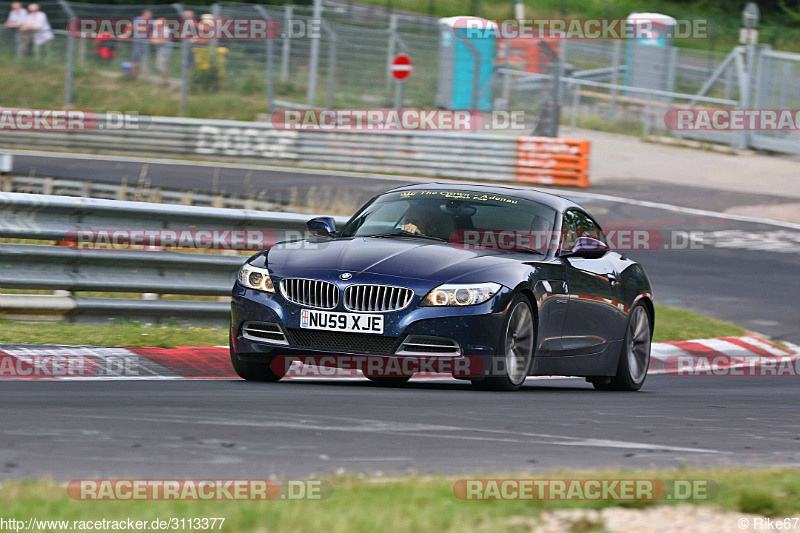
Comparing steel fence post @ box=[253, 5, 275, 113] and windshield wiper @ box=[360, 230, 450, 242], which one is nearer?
windshield wiper @ box=[360, 230, 450, 242]

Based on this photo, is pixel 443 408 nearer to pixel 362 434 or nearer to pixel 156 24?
pixel 362 434

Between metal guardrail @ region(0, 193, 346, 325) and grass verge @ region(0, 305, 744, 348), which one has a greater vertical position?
metal guardrail @ region(0, 193, 346, 325)

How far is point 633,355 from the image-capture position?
10.4 meters

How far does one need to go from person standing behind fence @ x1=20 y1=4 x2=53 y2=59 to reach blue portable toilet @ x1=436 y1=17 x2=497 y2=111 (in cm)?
934

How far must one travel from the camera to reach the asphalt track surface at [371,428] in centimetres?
516

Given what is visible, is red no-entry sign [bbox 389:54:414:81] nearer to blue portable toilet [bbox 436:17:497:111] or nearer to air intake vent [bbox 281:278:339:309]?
blue portable toilet [bbox 436:17:497:111]

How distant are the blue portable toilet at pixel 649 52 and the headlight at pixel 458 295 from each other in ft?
91.3

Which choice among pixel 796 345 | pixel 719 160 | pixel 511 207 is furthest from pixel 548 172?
pixel 511 207

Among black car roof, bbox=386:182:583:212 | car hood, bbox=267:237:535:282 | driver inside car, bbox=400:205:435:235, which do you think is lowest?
car hood, bbox=267:237:535:282

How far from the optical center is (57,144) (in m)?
30.7

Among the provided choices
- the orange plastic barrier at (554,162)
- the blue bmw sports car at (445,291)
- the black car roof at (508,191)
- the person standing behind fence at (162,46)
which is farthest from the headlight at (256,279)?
the person standing behind fence at (162,46)

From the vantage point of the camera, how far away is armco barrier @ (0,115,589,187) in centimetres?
2733

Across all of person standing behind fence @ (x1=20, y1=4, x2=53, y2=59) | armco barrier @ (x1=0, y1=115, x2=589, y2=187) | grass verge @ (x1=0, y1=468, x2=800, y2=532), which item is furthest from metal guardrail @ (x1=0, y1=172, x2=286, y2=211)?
grass verge @ (x1=0, y1=468, x2=800, y2=532)

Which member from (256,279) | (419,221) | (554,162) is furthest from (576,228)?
(554,162)
